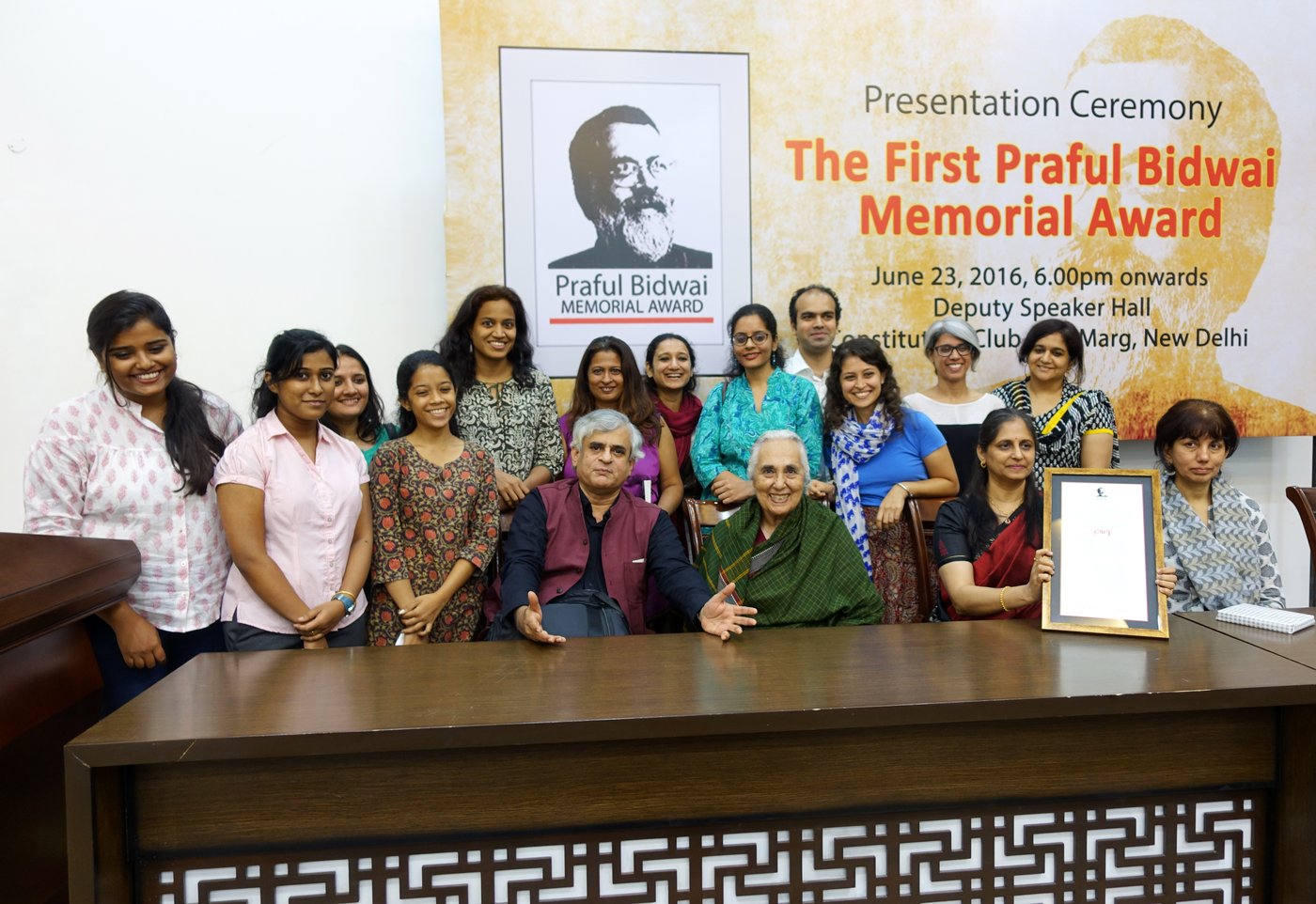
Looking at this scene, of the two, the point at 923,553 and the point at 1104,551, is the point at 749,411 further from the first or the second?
the point at 1104,551

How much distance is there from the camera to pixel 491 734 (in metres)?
1.24

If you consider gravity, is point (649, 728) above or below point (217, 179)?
below

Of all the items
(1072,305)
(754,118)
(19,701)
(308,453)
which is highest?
(754,118)

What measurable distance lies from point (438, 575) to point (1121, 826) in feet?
5.51

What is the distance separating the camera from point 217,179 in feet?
10.7

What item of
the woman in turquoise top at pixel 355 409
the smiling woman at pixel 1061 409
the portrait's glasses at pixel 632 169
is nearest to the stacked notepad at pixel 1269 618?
the smiling woman at pixel 1061 409

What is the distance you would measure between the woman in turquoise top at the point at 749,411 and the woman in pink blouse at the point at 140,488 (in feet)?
4.68

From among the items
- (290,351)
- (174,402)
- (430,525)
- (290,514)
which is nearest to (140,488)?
(174,402)

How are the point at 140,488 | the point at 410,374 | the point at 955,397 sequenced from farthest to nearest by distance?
1. the point at 955,397
2. the point at 410,374
3. the point at 140,488

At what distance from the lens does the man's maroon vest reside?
223 centimetres

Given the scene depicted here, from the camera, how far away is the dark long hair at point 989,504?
7.17 ft

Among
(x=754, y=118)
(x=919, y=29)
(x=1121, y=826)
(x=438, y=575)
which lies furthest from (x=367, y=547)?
(x=919, y=29)

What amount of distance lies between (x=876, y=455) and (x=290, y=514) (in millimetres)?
1734

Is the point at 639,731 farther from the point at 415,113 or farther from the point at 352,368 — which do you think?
the point at 415,113
